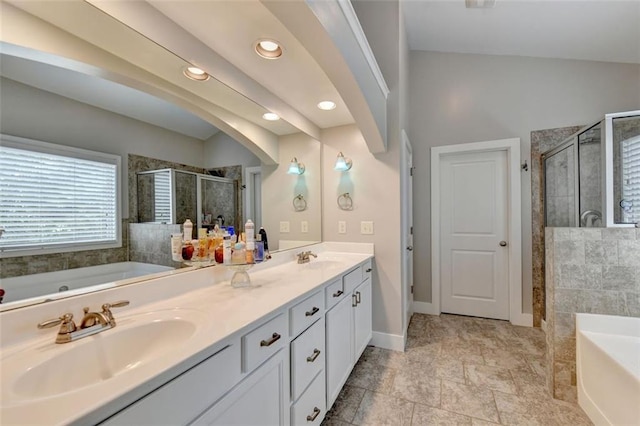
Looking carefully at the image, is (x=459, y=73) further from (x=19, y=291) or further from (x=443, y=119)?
(x=19, y=291)

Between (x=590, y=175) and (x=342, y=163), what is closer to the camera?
(x=590, y=175)

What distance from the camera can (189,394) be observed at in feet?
2.48

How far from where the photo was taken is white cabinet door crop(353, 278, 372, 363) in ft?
6.81

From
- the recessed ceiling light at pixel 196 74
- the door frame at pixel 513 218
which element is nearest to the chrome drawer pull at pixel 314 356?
the recessed ceiling light at pixel 196 74

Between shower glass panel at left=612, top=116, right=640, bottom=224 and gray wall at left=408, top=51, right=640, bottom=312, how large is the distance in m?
0.95

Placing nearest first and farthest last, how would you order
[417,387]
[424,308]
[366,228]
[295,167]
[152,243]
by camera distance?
[152,243]
[417,387]
[295,167]
[366,228]
[424,308]

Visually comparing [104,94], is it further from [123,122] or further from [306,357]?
[306,357]

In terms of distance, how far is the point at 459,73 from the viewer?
3.35 m

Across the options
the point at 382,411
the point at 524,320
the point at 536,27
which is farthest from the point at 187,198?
the point at 524,320

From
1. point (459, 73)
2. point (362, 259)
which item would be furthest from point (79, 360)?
point (459, 73)

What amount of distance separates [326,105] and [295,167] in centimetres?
60

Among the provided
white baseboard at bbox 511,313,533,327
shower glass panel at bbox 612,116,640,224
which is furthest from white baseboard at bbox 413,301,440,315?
shower glass panel at bbox 612,116,640,224

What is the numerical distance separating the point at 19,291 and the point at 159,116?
88 centimetres

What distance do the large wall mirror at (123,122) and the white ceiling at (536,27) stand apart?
7.52ft
